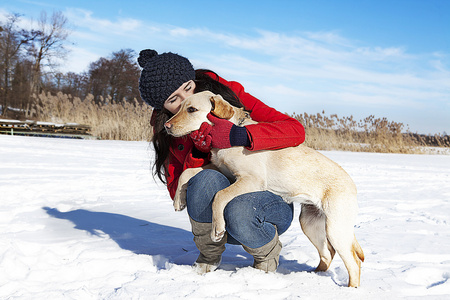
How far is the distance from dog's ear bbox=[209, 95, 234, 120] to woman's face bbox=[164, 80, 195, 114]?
325 millimetres

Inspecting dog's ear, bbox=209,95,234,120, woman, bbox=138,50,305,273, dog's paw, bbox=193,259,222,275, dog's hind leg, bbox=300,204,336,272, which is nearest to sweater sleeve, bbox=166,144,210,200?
woman, bbox=138,50,305,273

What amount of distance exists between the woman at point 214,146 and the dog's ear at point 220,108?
0.05 m

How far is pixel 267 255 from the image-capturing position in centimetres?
238

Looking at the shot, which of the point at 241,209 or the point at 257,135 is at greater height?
the point at 257,135

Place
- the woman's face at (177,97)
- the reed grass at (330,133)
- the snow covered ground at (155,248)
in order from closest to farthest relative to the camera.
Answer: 1. the snow covered ground at (155,248)
2. the woman's face at (177,97)
3. the reed grass at (330,133)

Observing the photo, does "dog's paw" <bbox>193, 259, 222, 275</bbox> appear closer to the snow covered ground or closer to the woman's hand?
the snow covered ground

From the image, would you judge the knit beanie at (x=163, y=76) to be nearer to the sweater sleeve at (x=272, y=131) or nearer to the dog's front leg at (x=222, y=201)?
the sweater sleeve at (x=272, y=131)

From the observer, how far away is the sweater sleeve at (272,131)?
86.7 inches

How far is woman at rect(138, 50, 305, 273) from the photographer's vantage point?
222cm

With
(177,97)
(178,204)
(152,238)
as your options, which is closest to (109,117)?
(152,238)

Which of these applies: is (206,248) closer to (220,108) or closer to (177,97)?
(220,108)

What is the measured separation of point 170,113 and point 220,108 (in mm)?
538

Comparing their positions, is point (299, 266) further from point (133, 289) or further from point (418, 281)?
point (133, 289)

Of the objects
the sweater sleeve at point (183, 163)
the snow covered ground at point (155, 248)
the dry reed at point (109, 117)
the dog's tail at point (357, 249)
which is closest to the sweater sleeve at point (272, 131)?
the sweater sleeve at point (183, 163)
